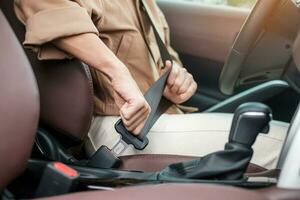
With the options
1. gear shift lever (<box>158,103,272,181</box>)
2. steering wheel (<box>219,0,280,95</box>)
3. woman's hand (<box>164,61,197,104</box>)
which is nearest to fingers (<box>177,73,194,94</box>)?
woman's hand (<box>164,61,197,104</box>)

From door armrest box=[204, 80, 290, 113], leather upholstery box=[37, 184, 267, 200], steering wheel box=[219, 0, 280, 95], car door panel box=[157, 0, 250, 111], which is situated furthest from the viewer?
car door panel box=[157, 0, 250, 111]

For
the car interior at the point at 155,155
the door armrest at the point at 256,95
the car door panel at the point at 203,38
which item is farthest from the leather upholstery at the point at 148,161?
the car door panel at the point at 203,38

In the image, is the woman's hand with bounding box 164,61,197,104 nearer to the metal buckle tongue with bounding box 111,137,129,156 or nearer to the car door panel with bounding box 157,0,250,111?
the metal buckle tongue with bounding box 111,137,129,156

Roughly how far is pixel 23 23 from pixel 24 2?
43mm

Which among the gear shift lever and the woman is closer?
the gear shift lever

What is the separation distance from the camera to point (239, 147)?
88cm

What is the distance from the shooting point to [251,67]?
135 centimetres

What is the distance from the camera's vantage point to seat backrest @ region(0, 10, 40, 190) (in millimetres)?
858

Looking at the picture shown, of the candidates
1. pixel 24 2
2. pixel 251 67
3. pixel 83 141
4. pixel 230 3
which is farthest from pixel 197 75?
pixel 24 2

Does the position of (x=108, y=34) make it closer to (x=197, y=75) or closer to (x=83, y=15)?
(x=83, y=15)

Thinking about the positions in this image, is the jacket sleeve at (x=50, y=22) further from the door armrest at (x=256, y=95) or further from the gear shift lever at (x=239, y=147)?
the door armrest at (x=256, y=95)

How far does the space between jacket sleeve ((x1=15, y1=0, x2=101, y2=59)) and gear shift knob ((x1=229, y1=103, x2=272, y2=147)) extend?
1.17 ft

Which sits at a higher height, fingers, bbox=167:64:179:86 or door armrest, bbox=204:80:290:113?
fingers, bbox=167:64:179:86

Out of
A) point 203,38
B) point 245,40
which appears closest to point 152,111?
point 245,40
